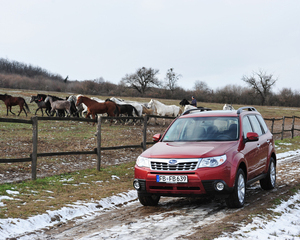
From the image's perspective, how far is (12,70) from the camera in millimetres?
154000

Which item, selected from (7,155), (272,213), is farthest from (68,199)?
(7,155)

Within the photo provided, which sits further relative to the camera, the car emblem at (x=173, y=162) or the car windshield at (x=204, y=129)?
the car windshield at (x=204, y=129)

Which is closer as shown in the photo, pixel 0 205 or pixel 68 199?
pixel 0 205

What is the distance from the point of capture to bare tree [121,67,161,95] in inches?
3580

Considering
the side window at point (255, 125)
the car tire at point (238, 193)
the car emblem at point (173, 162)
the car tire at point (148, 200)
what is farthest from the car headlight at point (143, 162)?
the side window at point (255, 125)

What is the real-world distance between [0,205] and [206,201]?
156 inches

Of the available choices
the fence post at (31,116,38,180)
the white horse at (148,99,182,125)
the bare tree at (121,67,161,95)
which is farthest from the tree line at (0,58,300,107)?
the fence post at (31,116,38,180)

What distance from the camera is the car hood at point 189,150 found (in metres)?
6.14

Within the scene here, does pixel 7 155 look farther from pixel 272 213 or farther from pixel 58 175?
pixel 272 213

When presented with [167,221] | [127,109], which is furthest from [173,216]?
[127,109]

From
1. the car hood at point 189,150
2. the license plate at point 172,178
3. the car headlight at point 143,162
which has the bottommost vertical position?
the license plate at point 172,178

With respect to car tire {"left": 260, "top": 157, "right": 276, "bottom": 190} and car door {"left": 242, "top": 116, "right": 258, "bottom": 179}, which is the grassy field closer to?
car door {"left": 242, "top": 116, "right": 258, "bottom": 179}

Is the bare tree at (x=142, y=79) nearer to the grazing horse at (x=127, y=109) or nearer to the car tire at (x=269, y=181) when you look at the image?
the grazing horse at (x=127, y=109)

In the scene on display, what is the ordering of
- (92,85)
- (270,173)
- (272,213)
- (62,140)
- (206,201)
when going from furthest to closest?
(92,85), (62,140), (270,173), (206,201), (272,213)
